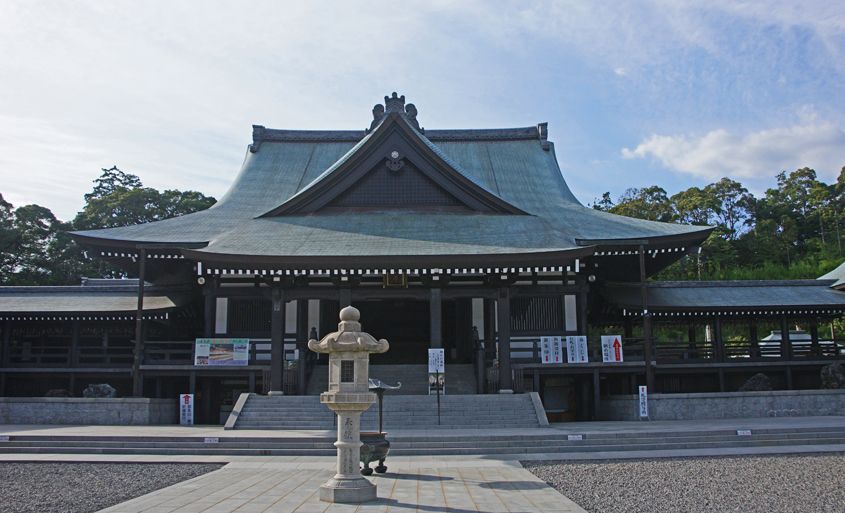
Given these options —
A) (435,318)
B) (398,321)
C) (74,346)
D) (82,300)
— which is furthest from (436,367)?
(82,300)

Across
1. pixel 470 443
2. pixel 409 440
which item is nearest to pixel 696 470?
pixel 470 443

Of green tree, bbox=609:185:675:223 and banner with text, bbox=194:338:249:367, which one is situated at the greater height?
green tree, bbox=609:185:675:223

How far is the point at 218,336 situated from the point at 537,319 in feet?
35.8

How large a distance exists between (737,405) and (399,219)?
504 inches

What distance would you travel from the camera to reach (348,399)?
1074cm

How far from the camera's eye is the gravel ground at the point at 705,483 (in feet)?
32.2

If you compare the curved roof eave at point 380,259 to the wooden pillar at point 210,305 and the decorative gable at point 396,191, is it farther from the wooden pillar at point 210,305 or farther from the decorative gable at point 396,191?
the decorative gable at point 396,191

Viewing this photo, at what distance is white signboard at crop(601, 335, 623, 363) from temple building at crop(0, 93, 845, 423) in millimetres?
131

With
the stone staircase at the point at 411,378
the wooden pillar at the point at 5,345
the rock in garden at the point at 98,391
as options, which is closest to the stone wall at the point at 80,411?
the rock in garden at the point at 98,391

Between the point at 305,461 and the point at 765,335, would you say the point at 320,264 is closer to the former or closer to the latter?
the point at 305,461

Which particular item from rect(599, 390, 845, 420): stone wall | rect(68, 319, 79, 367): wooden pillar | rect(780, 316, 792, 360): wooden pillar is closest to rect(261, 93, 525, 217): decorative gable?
rect(68, 319, 79, 367): wooden pillar

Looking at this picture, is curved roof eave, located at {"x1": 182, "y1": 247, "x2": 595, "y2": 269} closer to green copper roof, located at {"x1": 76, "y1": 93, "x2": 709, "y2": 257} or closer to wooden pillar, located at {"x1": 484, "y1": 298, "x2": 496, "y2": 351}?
green copper roof, located at {"x1": 76, "y1": 93, "x2": 709, "y2": 257}

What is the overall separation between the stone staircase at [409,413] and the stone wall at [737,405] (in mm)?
3667

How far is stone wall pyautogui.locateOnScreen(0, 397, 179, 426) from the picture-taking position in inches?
846
